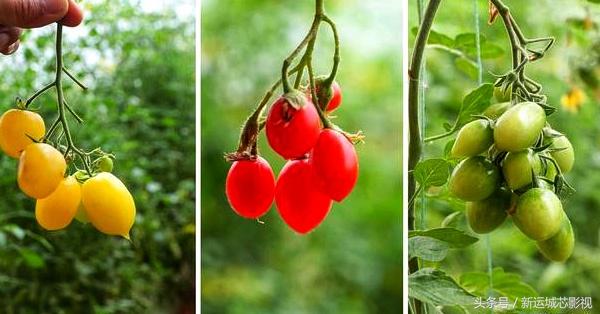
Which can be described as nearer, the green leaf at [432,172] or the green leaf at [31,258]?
the green leaf at [432,172]

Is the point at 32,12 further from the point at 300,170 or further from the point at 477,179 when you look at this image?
the point at 477,179

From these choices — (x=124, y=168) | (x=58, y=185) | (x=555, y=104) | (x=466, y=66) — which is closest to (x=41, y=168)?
(x=58, y=185)

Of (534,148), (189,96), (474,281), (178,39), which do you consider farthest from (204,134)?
(534,148)

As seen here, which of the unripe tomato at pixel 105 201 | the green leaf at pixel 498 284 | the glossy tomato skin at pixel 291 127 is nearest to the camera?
the glossy tomato skin at pixel 291 127

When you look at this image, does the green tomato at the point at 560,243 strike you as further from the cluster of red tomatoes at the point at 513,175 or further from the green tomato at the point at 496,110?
the green tomato at the point at 496,110

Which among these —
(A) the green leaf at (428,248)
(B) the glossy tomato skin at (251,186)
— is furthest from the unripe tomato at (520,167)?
(B) the glossy tomato skin at (251,186)

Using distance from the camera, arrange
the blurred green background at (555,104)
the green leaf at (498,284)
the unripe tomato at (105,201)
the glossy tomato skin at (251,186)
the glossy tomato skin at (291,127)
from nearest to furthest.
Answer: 1. the glossy tomato skin at (291,127)
2. the glossy tomato skin at (251,186)
3. the unripe tomato at (105,201)
4. the green leaf at (498,284)
5. the blurred green background at (555,104)
